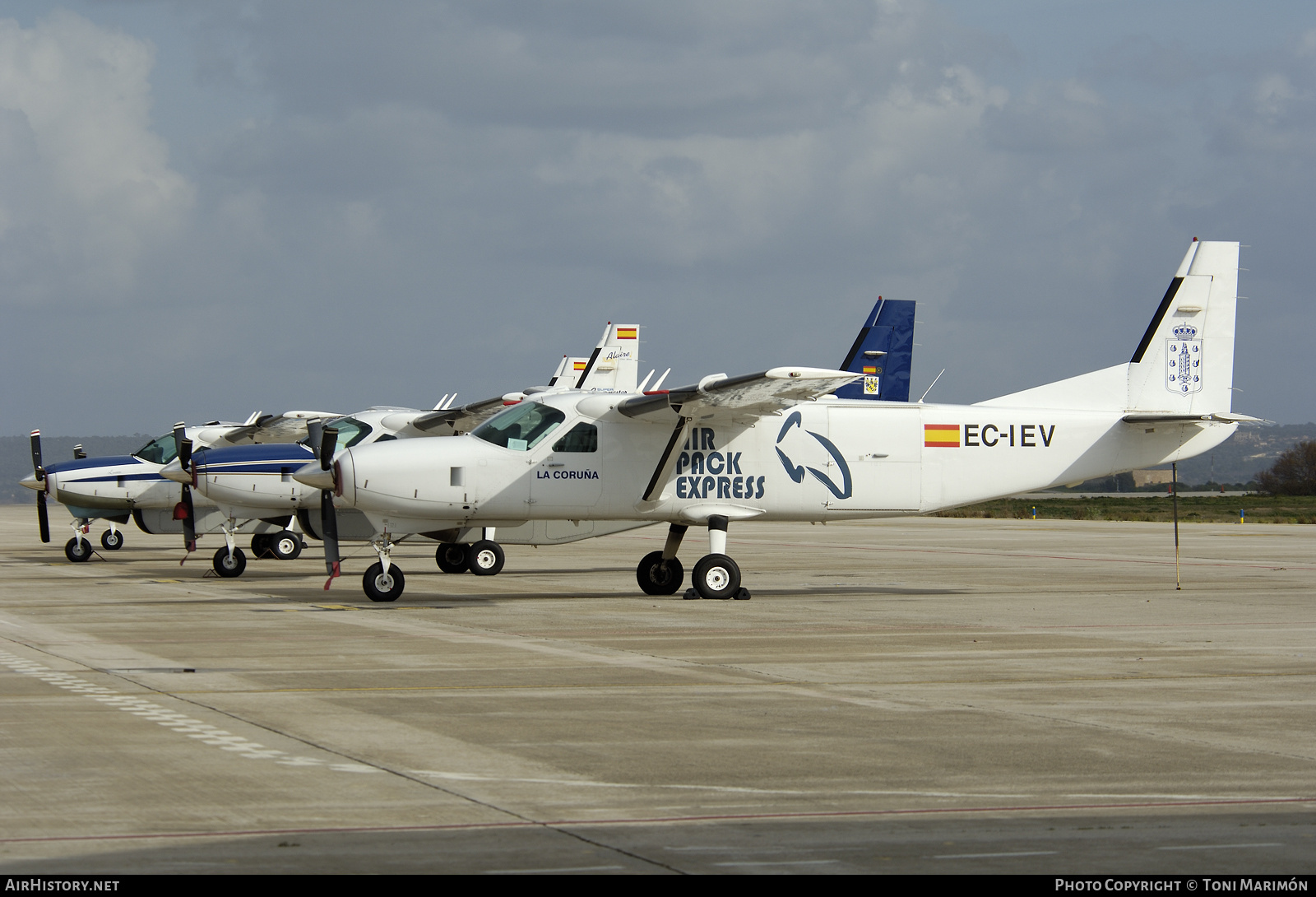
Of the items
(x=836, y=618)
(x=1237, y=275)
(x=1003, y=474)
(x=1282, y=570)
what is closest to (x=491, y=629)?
(x=836, y=618)

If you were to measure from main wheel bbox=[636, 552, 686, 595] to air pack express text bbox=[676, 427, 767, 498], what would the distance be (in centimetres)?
149

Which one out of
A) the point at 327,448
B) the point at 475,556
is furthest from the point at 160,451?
the point at 327,448

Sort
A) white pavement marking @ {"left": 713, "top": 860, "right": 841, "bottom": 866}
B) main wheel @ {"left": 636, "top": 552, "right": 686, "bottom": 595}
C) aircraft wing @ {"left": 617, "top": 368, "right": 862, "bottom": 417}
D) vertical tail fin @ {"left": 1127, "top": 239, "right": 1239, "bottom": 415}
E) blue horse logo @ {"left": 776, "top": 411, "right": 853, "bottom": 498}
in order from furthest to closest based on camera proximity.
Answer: vertical tail fin @ {"left": 1127, "top": 239, "right": 1239, "bottom": 415}, main wheel @ {"left": 636, "top": 552, "right": 686, "bottom": 595}, blue horse logo @ {"left": 776, "top": 411, "right": 853, "bottom": 498}, aircraft wing @ {"left": 617, "top": 368, "right": 862, "bottom": 417}, white pavement marking @ {"left": 713, "top": 860, "right": 841, "bottom": 866}

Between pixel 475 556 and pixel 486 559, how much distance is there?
22 cm

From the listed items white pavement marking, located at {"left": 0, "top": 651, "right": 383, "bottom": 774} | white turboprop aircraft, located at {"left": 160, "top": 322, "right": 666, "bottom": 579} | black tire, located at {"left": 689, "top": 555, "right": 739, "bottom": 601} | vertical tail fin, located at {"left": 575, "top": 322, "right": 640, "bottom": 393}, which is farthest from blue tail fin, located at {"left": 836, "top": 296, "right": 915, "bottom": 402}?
white pavement marking, located at {"left": 0, "top": 651, "right": 383, "bottom": 774}

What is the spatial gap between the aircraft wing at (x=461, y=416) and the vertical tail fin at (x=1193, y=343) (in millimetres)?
10679

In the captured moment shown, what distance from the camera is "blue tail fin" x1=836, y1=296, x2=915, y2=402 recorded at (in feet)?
121

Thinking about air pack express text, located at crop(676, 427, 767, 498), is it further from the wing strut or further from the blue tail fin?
the blue tail fin

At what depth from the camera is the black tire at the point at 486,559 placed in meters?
24.0

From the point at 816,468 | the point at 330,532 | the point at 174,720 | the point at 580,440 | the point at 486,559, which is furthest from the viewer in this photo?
the point at 486,559

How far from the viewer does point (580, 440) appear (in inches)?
720

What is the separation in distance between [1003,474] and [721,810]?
13774 mm

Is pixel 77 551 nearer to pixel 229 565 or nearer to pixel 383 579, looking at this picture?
pixel 229 565
